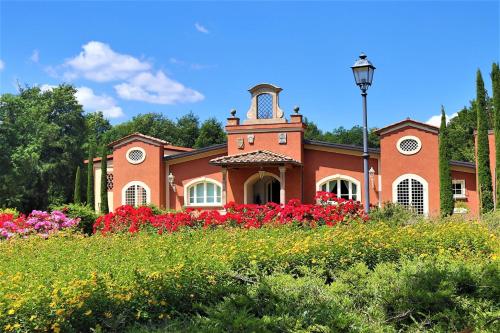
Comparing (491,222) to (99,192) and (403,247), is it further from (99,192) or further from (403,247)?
(99,192)

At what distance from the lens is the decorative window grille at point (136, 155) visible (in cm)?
2242

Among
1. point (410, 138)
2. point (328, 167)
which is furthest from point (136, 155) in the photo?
point (410, 138)

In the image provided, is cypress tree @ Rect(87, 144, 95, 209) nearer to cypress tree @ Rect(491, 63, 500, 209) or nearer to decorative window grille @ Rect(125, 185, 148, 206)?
decorative window grille @ Rect(125, 185, 148, 206)

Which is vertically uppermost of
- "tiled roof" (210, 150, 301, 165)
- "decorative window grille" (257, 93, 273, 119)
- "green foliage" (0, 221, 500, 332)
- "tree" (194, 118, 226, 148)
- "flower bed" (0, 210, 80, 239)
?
"tree" (194, 118, 226, 148)

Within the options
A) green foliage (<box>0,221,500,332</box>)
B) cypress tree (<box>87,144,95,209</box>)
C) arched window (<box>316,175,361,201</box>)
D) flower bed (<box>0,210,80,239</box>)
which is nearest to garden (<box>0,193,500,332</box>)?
green foliage (<box>0,221,500,332</box>)

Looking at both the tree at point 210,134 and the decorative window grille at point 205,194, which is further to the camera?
the tree at point 210,134

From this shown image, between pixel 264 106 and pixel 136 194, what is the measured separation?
23.3 ft

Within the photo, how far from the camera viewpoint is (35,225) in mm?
11875

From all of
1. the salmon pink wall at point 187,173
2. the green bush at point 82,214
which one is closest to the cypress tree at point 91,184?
the salmon pink wall at point 187,173

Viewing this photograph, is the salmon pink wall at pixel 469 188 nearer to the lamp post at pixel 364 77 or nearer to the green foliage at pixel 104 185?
the lamp post at pixel 364 77

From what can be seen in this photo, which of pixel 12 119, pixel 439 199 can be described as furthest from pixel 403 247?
pixel 12 119

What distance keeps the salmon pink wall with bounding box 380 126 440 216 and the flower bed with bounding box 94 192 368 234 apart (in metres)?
7.86

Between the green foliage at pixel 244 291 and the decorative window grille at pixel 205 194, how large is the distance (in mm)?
15593

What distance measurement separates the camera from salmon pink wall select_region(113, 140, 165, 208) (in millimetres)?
22125
